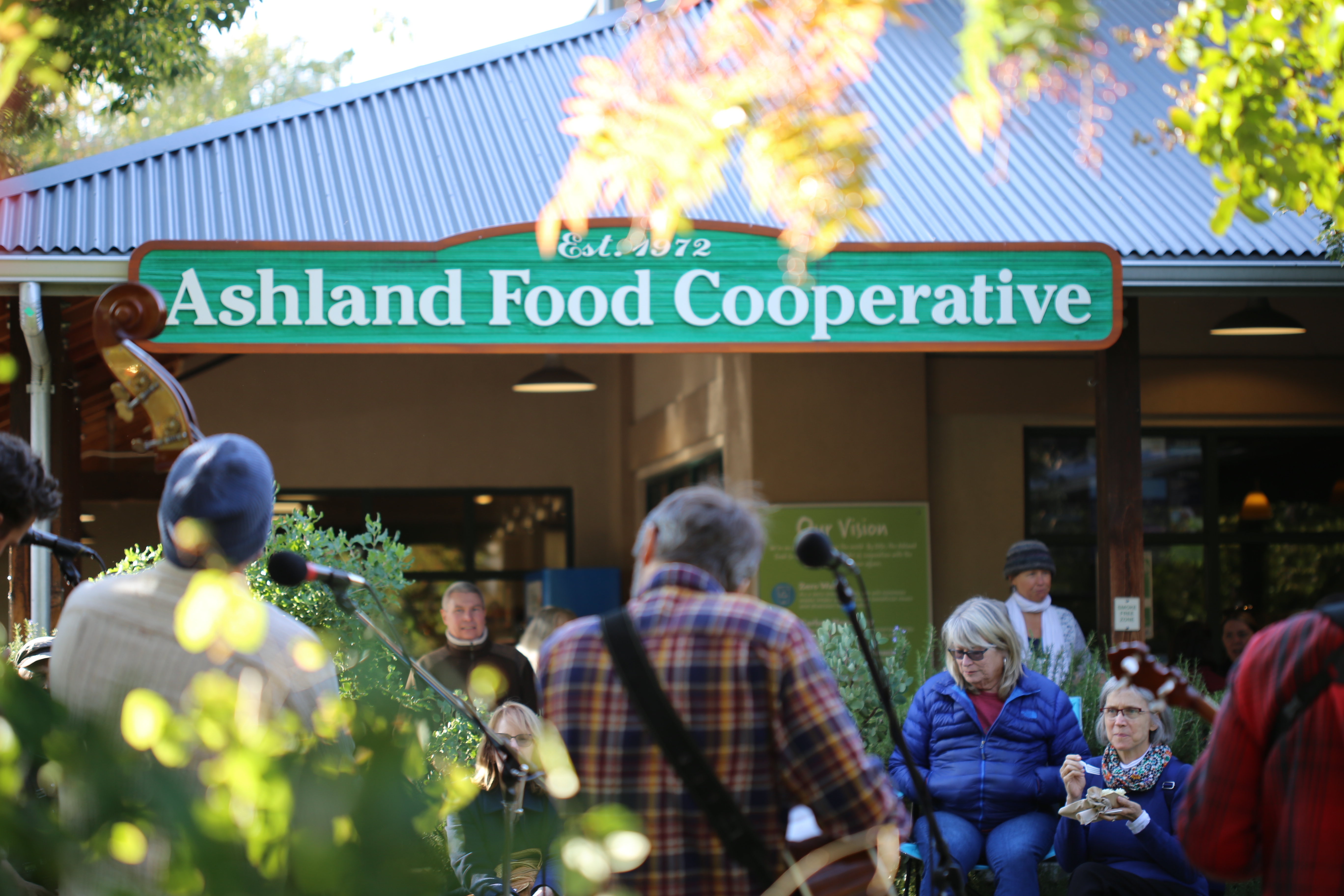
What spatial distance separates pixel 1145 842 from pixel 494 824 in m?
2.04

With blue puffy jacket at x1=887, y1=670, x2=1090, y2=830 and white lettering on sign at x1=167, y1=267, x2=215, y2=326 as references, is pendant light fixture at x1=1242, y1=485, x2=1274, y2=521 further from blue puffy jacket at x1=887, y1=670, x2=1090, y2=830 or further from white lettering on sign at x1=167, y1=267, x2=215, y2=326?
white lettering on sign at x1=167, y1=267, x2=215, y2=326

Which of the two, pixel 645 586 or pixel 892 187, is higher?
pixel 892 187

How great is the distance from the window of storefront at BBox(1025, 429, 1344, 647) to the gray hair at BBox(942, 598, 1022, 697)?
183 inches

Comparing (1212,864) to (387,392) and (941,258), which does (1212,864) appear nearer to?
(941,258)

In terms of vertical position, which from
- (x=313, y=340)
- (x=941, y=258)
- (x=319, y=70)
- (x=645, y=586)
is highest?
(x=319, y=70)

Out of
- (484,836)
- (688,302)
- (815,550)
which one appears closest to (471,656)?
(688,302)

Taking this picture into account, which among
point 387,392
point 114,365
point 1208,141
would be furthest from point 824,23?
point 387,392

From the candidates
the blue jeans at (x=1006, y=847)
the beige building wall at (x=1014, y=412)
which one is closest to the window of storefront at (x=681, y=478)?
the beige building wall at (x=1014, y=412)

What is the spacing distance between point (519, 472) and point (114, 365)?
8203 mm

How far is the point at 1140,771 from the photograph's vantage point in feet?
13.0

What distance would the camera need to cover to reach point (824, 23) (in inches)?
87.5

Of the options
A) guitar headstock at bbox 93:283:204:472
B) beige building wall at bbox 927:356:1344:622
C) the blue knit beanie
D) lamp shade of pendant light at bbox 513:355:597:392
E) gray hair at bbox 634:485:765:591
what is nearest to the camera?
the blue knit beanie

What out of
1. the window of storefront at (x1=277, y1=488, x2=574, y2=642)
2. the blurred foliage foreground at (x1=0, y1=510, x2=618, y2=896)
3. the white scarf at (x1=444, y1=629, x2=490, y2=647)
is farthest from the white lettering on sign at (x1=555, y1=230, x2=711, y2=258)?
the window of storefront at (x1=277, y1=488, x2=574, y2=642)

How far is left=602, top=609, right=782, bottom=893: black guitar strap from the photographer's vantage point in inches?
79.4
